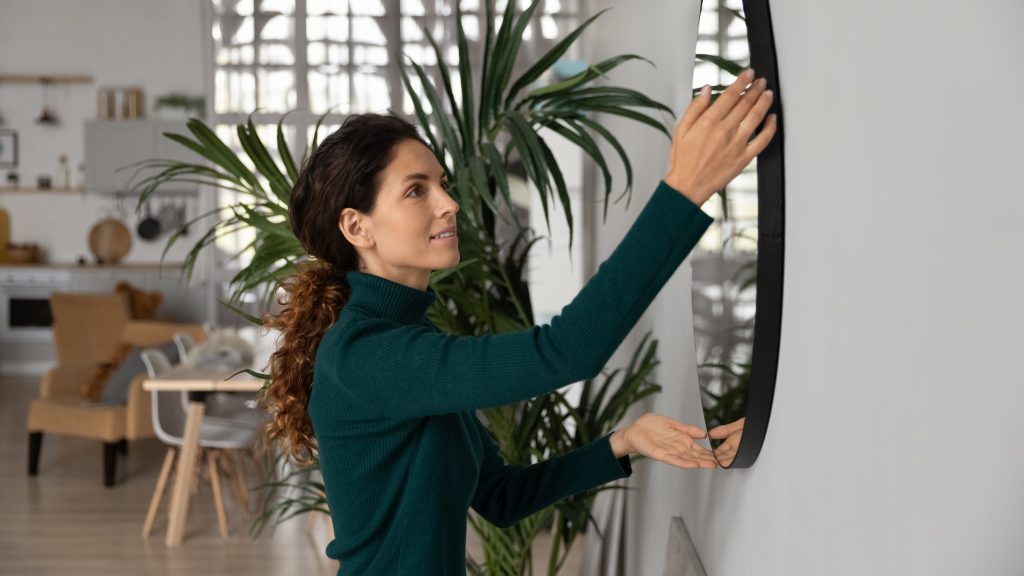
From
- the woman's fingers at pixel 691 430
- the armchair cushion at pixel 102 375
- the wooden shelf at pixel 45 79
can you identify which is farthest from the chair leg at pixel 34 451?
the wooden shelf at pixel 45 79

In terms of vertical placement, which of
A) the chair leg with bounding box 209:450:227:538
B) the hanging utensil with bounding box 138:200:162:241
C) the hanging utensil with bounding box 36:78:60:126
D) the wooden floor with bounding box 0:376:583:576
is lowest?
the wooden floor with bounding box 0:376:583:576

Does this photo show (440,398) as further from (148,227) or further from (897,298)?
(148,227)

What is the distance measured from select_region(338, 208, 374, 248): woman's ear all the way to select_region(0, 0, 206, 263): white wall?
10.2 metres

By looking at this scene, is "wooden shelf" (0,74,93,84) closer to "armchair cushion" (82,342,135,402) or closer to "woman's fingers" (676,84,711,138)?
"armchair cushion" (82,342,135,402)

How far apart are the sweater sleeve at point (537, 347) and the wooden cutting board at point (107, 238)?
10746mm

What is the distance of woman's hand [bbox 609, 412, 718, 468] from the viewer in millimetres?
1377

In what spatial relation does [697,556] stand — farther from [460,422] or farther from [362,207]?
[362,207]

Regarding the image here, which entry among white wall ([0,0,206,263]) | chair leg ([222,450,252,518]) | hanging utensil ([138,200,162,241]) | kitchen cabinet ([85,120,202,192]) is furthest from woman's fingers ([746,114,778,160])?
hanging utensil ([138,200,162,241])

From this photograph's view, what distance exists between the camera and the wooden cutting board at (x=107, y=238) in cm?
1111

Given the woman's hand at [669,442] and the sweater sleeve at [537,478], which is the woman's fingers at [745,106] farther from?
the sweater sleeve at [537,478]

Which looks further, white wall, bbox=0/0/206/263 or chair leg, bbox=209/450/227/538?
white wall, bbox=0/0/206/263

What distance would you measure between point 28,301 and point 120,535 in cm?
633

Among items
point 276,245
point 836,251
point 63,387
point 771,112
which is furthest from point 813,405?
point 63,387

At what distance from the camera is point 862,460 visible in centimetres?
79
